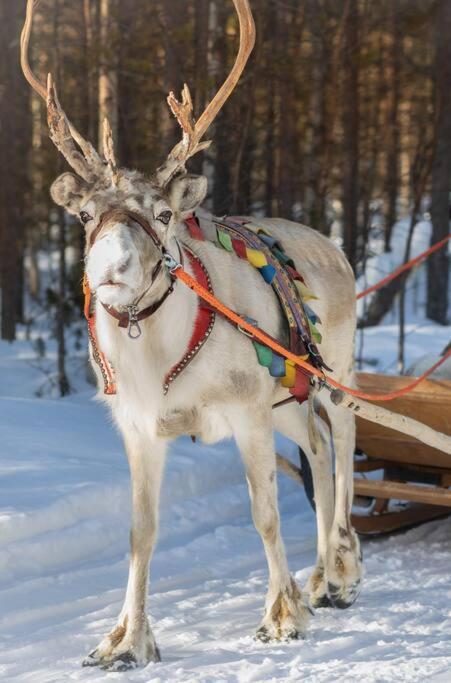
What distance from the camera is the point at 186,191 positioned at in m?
4.05

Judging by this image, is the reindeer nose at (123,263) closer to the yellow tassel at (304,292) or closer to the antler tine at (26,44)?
the antler tine at (26,44)

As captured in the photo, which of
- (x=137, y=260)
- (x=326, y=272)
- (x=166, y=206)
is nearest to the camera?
(x=137, y=260)

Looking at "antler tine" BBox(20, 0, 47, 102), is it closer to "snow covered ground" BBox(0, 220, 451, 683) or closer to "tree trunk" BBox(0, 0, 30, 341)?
"snow covered ground" BBox(0, 220, 451, 683)

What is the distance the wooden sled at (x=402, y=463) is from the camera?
5.93 metres

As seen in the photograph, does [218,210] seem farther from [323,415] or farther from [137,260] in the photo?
[137,260]

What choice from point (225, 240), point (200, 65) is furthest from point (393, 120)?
point (225, 240)

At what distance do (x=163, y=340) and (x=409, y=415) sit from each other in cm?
240

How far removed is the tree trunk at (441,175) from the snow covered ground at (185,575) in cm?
649

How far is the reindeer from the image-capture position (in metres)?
3.89

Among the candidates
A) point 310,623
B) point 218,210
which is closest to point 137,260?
point 310,623

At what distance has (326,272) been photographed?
18.7ft

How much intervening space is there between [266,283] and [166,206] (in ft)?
3.20

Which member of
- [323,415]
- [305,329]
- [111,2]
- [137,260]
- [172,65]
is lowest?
[323,415]

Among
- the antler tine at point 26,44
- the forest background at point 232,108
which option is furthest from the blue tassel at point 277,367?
the forest background at point 232,108
